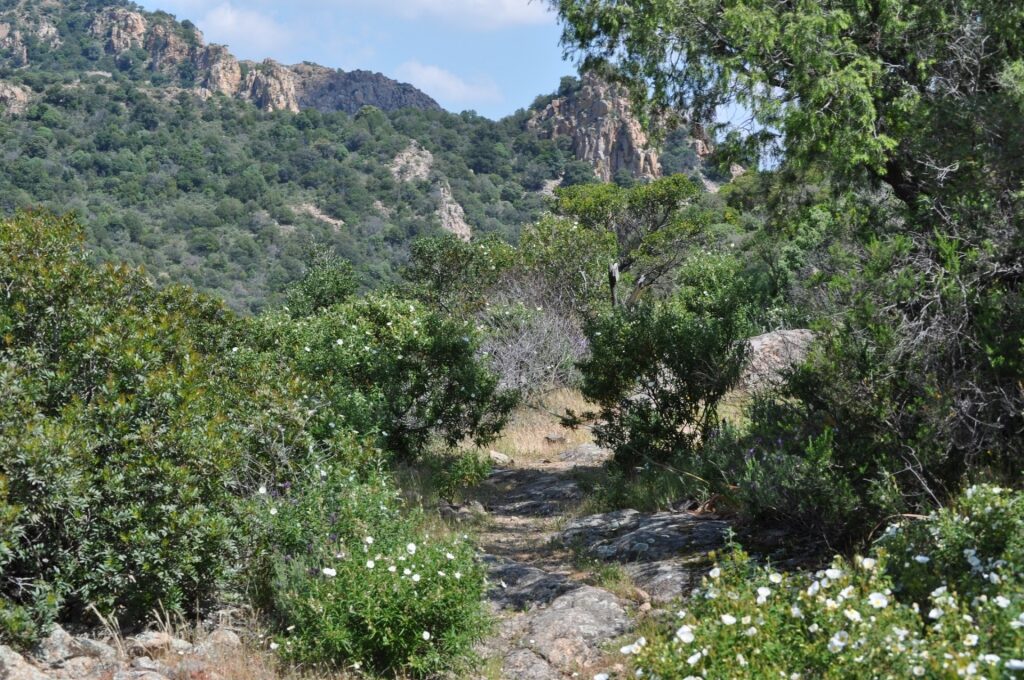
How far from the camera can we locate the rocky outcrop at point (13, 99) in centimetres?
7169

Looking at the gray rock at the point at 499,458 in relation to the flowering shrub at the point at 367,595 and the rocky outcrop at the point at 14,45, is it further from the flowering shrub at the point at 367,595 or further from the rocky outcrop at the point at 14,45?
the rocky outcrop at the point at 14,45

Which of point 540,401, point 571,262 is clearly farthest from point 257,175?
point 540,401

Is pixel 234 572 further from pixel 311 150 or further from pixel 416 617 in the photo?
pixel 311 150

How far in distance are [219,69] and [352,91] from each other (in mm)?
15948

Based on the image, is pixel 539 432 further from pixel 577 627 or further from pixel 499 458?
pixel 577 627

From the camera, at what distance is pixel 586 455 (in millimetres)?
12328

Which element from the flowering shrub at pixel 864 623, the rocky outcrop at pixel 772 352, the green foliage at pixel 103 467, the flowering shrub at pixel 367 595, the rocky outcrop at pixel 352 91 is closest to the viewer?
the flowering shrub at pixel 864 623

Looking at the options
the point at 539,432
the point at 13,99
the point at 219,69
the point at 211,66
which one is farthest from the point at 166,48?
the point at 539,432

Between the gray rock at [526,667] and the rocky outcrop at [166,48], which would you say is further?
the rocky outcrop at [166,48]

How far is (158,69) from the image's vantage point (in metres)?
107

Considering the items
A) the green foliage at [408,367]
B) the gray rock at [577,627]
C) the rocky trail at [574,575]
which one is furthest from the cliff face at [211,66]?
the gray rock at [577,627]

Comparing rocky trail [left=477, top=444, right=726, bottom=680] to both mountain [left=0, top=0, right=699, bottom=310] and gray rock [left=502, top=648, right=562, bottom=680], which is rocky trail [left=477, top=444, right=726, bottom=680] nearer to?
gray rock [left=502, top=648, right=562, bottom=680]

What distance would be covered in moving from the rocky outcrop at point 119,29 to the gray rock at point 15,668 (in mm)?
115622

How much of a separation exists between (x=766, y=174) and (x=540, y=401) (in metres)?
7.22
